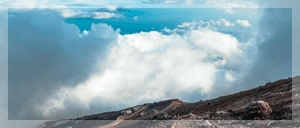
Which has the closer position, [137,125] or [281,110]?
[281,110]

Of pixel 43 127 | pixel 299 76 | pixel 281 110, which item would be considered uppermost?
pixel 299 76

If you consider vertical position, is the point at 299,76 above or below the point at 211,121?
above

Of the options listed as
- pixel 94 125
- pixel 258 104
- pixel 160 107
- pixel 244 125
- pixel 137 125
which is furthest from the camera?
pixel 160 107

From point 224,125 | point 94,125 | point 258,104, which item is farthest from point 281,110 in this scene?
point 94,125

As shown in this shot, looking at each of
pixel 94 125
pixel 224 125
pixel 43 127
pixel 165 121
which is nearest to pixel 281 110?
pixel 224 125

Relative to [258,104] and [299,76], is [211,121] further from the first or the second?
[299,76]

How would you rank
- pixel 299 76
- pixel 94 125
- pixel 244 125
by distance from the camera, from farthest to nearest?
pixel 94 125
pixel 299 76
pixel 244 125

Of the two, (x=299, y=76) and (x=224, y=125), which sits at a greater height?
(x=299, y=76)

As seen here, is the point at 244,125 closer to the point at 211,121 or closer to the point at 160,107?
the point at 211,121

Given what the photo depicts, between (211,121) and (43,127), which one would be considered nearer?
(211,121)
